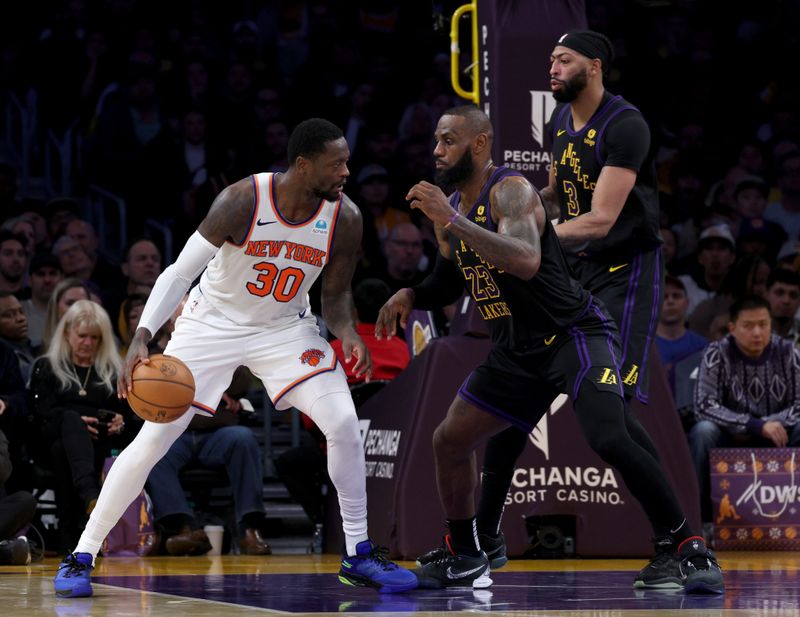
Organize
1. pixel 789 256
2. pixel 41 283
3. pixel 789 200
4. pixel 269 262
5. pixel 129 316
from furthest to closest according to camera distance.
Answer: pixel 789 200 < pixel 789 256 < pixel 41 283 < pixel 129 316 < pixel 269 262

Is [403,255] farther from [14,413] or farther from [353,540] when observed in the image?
[353,540]

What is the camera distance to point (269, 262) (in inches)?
226

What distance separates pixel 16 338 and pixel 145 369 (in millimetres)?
4132

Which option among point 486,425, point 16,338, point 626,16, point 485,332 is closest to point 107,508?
point 486,425

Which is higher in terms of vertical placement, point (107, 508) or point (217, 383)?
point (217, 383)

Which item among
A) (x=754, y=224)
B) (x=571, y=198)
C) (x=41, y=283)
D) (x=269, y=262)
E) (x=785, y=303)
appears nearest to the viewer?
(x=269, y=262)

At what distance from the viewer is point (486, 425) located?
18.6ft

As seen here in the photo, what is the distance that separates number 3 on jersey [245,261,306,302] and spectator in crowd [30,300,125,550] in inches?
118

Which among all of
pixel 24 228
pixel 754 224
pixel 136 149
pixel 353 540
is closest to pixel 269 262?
pixel 353 540

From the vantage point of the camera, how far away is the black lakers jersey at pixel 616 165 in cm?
593

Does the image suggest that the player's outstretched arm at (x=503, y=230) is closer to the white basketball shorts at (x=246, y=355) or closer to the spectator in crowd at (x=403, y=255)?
the white basketball shorts at (x=246, y=355)

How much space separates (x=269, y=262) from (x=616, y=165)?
4.94 feet

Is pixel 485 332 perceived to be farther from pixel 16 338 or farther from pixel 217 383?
pixel 16 338

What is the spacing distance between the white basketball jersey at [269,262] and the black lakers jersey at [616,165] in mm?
1058
